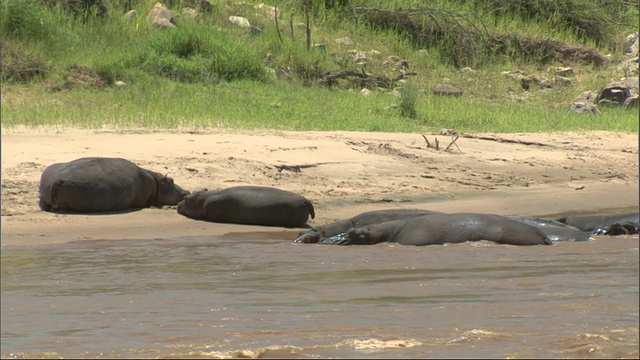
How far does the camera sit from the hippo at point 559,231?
7.63 m

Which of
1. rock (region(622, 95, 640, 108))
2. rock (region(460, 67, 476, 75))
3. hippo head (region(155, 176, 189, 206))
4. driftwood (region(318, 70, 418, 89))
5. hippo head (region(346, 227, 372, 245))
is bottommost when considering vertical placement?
rock (region(460, 67, 476, 75))

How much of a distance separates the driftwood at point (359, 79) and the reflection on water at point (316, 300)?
27.1ft

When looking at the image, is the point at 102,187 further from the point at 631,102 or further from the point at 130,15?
the point at 631,102

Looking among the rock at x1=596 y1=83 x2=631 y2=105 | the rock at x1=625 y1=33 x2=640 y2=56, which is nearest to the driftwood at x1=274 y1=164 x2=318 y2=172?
the rock at x1=596 y1=83 x2=631 y2=105

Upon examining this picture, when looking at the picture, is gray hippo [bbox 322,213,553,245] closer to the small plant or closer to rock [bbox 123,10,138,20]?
the small plant

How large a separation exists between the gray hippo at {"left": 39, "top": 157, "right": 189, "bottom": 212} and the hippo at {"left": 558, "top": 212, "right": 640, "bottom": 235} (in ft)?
10.2

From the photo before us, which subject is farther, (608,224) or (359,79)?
(359,79)

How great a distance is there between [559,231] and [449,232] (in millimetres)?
861

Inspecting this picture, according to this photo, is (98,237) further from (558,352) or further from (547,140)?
(547,140)

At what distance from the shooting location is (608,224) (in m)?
8.04

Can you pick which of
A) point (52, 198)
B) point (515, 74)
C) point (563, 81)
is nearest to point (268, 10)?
point (515, 74)

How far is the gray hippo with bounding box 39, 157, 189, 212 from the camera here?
7.98 m

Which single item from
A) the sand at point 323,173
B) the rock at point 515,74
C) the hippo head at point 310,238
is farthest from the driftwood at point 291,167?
the rock at point 515,74

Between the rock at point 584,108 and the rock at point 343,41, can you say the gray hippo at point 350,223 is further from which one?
the rock at point 343,41
